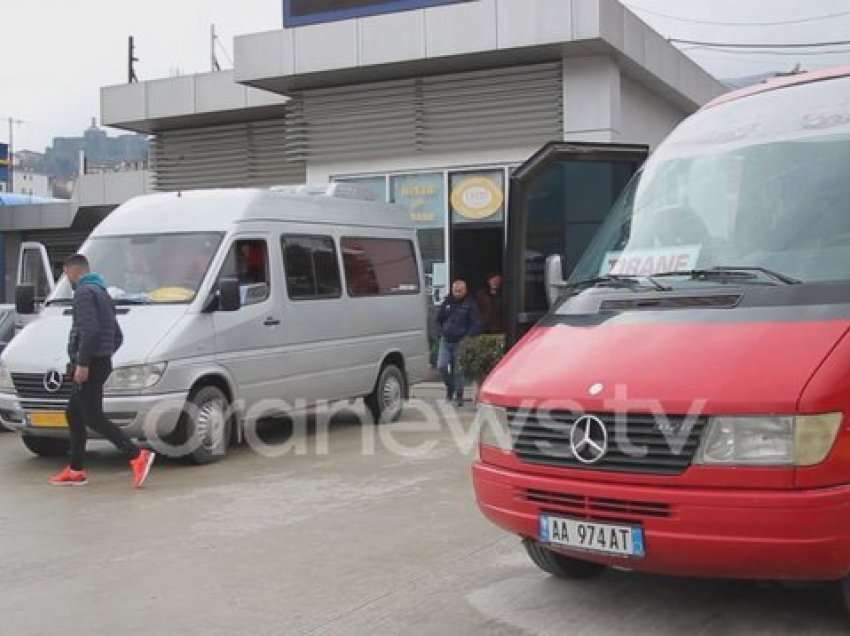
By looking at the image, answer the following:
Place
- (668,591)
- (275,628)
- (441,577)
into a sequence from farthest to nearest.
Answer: (441,577) → (668,591) → (275,628)

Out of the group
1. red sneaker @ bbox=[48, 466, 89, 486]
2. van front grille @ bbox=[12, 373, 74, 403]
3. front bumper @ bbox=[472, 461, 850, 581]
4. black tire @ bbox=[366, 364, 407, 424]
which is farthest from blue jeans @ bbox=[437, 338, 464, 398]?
front bumper @ bbox=[472, 461, 850, 581]

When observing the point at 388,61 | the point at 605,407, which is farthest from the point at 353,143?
the point at 605,407

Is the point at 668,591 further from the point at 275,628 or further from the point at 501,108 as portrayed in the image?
the point at 501,108

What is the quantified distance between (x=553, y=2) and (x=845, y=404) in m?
11.1

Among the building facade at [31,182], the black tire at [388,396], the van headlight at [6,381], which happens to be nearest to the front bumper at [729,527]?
the van headlight at [6,381]

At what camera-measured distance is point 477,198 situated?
1552 centimetres

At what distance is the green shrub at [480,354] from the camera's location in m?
12.8

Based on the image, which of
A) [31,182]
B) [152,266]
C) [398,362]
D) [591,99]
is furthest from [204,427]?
[31,182]

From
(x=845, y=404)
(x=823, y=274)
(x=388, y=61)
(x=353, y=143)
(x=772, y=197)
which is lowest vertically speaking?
(x=845, y=404)

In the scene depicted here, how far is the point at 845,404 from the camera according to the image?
3.96 m

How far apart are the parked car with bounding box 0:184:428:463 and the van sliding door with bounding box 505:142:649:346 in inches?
124

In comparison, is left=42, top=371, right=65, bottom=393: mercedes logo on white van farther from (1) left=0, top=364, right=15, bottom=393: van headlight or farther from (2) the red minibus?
(2) the red minibus

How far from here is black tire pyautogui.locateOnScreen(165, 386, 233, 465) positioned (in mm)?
8961

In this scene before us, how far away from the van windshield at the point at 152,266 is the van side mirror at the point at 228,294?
0.27 meters
